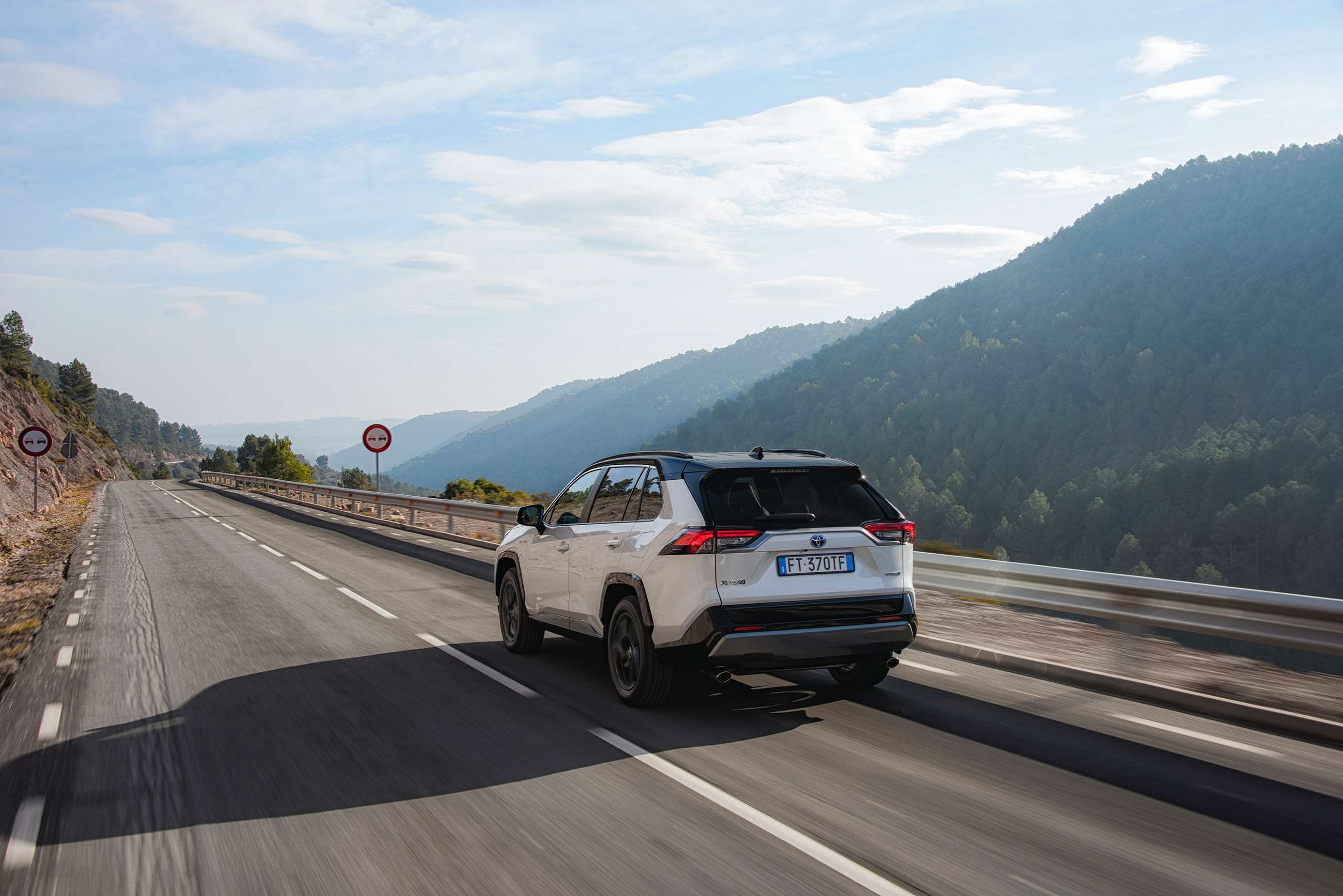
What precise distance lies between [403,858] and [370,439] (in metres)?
26.1

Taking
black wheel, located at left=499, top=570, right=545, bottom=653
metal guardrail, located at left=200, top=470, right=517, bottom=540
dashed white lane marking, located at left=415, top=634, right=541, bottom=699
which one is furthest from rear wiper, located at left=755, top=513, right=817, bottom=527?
metal guardrail, located at left=200, top=470, right=517, bottom=540

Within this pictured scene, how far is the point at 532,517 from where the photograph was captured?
8352 millimetres

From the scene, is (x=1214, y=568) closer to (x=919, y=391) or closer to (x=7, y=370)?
(x=919, y=391)

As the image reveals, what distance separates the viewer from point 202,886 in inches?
148

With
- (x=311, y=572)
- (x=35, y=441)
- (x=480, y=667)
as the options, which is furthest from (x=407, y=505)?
(x=480, y=667)

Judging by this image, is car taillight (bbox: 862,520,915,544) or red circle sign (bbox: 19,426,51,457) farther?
red circle sign (bbox: 19,426,51,457)

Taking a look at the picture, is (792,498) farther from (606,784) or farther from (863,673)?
(606,784)

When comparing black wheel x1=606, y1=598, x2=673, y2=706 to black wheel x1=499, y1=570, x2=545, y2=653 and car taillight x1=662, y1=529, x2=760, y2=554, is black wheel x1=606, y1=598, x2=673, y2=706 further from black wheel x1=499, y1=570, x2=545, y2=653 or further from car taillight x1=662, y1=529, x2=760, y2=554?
black wheel x1=499, y1=570, x2=545, y2=653

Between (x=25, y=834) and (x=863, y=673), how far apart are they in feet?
16.2

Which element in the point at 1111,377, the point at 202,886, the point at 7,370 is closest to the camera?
the point at 202,886

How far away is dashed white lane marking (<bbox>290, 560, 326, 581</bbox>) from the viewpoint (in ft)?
46.9

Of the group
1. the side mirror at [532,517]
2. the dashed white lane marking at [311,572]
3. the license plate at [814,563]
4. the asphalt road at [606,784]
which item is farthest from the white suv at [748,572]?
the dashed white lane marking at [311,572]

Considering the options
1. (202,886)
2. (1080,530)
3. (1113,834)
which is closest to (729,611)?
(1113,834)

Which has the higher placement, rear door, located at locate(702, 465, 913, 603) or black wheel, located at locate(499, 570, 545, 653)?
rear door, located at locate(702, 465, 913, 603)
